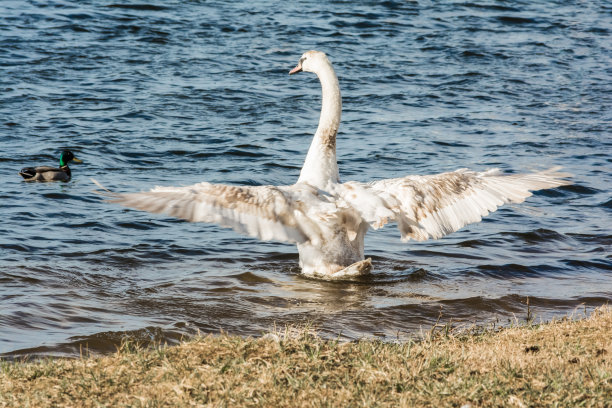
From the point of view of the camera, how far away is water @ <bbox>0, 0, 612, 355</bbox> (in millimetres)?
8086

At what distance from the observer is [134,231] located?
10.8 m

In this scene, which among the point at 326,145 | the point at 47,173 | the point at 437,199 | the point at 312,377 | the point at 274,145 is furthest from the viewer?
the point at 274,145

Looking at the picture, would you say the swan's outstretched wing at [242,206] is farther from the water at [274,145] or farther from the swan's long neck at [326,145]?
the water at [274,145]

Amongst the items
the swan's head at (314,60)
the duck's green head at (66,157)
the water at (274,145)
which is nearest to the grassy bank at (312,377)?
the water at (274,145)

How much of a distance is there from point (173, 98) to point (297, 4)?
927 cm

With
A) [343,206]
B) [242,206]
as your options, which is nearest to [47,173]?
[343,206]

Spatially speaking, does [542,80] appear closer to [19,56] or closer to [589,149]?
[589,149]

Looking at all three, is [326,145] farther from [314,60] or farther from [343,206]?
[314,60]

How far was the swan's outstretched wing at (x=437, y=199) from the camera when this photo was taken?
8.16 meters

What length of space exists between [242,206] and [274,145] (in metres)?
7.60

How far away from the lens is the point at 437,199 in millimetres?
8273

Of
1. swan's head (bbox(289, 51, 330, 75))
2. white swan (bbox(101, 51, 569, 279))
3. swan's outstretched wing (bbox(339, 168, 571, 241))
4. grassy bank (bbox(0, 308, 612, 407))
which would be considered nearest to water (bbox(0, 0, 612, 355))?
white swan (bbox(101, 51, 569, 279))

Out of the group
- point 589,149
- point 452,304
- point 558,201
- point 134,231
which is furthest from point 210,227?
point 589,149

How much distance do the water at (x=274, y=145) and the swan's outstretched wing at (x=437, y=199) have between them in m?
0.77
